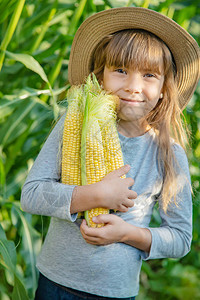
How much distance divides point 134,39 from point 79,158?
0.38 m

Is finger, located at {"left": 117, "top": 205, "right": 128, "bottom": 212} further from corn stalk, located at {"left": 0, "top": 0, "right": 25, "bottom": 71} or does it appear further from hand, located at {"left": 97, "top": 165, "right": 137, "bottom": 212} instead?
corn stalk, located at {"left": 0, "top": 0, "right": 25, "bottom": 71}

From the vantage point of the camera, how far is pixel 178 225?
3.67 ft

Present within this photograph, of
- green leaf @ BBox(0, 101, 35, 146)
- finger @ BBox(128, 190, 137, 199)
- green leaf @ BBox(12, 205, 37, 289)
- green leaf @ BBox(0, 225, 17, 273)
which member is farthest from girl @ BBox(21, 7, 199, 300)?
green leaf @ BBox(0, 101, 35, 146)

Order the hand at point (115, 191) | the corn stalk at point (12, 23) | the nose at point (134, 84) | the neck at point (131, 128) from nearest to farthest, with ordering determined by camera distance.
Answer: the hand at point (115, 191)
the nose at point (134, 84)
the neck at point (131, 128)
the corn stalk at point (12, 23)

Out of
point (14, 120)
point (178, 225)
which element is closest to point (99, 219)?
point (178, 225)

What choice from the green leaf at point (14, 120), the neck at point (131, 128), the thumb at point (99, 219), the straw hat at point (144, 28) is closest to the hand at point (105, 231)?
the thumb at point (99, 219)

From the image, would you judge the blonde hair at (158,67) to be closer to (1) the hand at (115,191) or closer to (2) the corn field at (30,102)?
(1) the hand at (115,191)

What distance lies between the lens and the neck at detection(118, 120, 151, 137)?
1151 mm

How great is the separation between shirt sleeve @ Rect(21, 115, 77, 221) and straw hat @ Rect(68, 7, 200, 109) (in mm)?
304

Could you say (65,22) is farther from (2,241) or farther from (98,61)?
(2,241)

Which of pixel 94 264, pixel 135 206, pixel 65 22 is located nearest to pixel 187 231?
pixel 135 206

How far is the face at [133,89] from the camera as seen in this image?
106cm

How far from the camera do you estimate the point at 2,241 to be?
4.12 feet

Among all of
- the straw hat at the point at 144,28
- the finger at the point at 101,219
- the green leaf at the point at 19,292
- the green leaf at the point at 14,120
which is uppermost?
the straw hat at the point at 144,28
